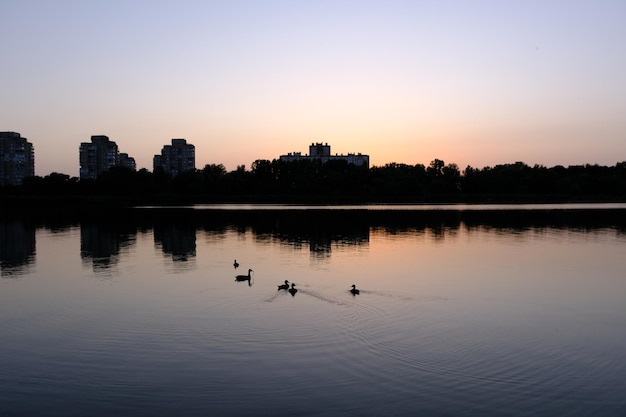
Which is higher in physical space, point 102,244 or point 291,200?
point 291,200

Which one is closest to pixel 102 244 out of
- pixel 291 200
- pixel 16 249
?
pixel 16 249

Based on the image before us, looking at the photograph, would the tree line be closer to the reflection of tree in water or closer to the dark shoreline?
the dark shoreline

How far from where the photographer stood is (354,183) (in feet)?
445

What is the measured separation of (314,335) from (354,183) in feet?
399

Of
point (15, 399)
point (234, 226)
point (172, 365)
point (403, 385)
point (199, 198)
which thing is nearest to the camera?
point (15, 399)

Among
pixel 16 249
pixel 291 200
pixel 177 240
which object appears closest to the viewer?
pixel 16 249

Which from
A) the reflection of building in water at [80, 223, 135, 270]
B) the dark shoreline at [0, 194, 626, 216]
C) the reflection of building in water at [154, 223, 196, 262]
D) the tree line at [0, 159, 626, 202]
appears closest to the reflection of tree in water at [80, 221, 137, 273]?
the reflection of building in water at [80, 223, 135, 270]

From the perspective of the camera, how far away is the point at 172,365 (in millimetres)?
12477

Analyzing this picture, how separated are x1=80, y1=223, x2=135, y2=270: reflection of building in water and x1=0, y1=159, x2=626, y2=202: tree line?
7543cm

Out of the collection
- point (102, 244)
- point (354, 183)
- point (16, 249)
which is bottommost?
point (16, 249)

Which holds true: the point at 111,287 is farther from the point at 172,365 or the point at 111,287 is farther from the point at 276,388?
the point at 276,388

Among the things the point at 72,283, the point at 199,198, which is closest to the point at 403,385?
the point at 72,283

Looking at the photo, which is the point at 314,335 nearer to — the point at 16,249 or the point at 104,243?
the point at 104,243

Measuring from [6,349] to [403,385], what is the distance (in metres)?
9.85
